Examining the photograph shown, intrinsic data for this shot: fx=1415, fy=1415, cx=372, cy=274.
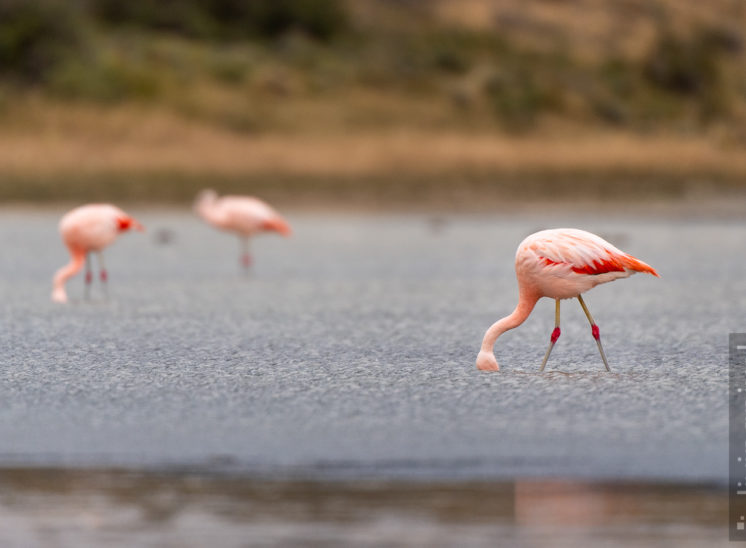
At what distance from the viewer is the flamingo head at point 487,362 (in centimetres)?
713

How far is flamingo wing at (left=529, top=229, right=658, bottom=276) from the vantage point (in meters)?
6.91

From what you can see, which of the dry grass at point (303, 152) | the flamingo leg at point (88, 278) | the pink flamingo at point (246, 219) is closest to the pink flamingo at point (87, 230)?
the flamingo leg at point (88, 278)

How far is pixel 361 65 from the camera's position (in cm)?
3778

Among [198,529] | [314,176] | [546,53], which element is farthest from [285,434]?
[546,53]

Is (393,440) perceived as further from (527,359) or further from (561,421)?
(527,359)

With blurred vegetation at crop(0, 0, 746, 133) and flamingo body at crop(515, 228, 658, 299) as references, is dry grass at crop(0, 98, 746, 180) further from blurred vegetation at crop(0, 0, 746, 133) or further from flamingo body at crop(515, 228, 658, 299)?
flamingo body at crop(515, 228, 658, 299)

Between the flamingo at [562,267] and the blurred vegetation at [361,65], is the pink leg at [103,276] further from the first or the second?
the blurred vegetation at [361,65]

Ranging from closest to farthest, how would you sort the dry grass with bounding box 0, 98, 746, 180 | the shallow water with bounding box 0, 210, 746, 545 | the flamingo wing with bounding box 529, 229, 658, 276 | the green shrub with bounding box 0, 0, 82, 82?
the shallow water with bounding box 0, 210, 746, 545 → the flamingo wing with bounding box 529, 229, 658, 276 → the dry grass with bounding box 0, 98, 746, 180 → the green shrub with bounding box 0, 0, 82, 82

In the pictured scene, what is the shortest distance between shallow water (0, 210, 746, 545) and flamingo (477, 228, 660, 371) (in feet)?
1.30

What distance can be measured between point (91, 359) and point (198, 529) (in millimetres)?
3658

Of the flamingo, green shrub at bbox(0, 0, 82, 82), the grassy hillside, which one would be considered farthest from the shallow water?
green shrub at bbox(0, 0, 82, 82)

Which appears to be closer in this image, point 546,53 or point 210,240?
point 210,240

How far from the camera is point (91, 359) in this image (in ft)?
25.5

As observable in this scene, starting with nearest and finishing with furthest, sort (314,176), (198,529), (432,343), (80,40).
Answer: (198,529) < (432,343) < (314,176) < (80,40)
